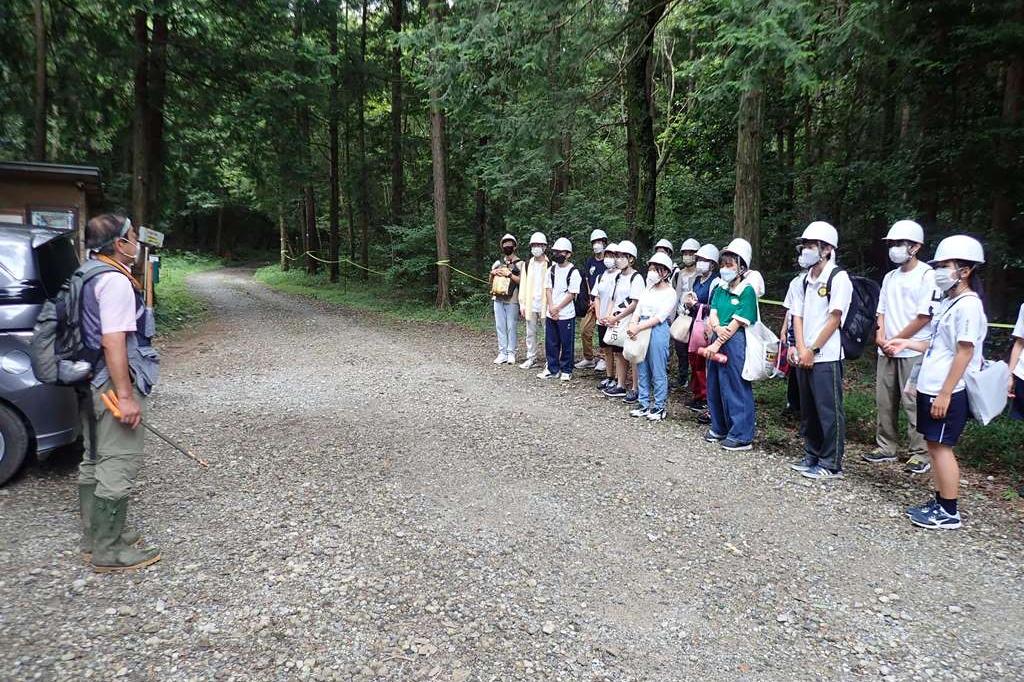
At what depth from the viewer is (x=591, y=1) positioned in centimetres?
973

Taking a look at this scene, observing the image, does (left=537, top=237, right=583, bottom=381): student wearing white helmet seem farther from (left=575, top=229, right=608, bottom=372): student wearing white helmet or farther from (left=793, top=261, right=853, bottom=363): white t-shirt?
(left=793, top=261, right=853, bottom=363): white t-shirt

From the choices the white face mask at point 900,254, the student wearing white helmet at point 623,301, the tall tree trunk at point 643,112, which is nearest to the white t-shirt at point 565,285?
the student wearing white helmet at point 623,301

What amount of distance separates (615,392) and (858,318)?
3.30m

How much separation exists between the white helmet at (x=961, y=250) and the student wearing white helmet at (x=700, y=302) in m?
2.79

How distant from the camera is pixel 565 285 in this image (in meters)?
8.77

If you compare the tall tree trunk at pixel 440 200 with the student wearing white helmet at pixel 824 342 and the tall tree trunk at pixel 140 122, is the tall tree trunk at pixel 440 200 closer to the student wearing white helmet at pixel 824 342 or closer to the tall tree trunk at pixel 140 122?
the tall tree trunk at pixel 140 122

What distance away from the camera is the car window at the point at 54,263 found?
478 cm

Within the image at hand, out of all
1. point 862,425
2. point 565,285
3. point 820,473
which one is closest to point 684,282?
point 565,285

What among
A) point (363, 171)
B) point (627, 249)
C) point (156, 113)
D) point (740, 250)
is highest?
point (363, 171)

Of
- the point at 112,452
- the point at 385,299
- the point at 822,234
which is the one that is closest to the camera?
the point at 112,452

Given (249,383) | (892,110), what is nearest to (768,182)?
(892,110)

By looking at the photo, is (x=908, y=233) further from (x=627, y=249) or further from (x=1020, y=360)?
(x=627, y=249)

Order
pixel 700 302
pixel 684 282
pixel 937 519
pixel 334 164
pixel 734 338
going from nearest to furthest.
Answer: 1. pixel 937 519
2. pixel 734 338
3. pixel 700 302
4. pixel 684 282
5. pixel 334 164

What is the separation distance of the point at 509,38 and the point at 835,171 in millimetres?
6210
